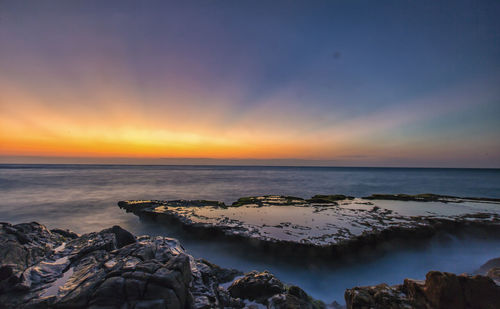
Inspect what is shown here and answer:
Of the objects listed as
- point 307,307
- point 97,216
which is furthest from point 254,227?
point 97,216

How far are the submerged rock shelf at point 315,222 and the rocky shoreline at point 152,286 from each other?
3.32 m

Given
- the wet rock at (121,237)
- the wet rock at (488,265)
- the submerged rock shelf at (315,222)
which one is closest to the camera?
the wet rock at (488,265)

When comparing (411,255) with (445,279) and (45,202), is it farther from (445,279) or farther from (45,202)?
(45,202)

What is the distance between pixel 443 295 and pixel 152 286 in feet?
21.2

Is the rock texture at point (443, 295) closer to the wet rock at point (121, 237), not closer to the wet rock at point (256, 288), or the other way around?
the wet rock at point (256, 288)

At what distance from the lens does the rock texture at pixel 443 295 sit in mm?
4594

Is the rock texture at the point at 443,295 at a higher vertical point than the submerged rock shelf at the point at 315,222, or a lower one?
higher

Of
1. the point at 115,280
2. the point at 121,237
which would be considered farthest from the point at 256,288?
the point at 121,237

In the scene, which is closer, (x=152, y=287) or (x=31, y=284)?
(x=152, y=287)

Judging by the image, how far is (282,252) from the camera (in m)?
9.92

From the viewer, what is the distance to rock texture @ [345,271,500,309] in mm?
4594

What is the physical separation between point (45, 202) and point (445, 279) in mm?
33764

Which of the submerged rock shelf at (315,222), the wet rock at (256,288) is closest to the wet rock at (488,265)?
the submerged rock shelf at (315,222)

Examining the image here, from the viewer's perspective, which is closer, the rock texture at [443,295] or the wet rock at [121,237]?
the rock texture at [443,295]
